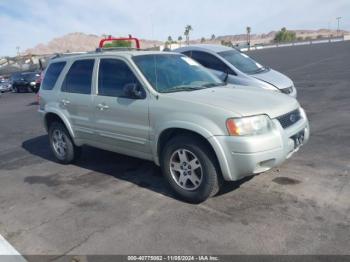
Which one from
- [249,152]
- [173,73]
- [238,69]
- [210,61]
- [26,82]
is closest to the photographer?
[249,152]

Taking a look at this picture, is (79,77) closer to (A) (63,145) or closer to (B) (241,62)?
(A) (63,145)

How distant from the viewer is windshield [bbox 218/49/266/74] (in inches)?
359

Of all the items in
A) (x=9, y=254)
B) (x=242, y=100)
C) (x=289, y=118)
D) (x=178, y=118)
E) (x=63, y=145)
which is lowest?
(x=9, y=254)

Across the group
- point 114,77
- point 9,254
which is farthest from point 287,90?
point 9,254

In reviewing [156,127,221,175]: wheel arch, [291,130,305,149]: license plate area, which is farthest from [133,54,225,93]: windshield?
[291,130,305,149]: license plate area

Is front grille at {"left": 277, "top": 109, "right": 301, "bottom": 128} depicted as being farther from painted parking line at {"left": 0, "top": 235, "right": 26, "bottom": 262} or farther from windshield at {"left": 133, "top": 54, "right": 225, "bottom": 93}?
painted parking line at {"left": 0, "top": 235, "right": 26, "bottom": 262}

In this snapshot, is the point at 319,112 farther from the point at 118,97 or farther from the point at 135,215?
the point at 135,215

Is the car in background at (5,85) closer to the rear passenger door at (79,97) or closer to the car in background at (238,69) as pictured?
the car in background at (238,69)

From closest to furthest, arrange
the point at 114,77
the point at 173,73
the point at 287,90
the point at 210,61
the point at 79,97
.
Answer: the point at 173,73
the point at 114,77
the point at 79,97
the point at 287,90
the point at 210,61

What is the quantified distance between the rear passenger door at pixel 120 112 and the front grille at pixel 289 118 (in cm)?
166

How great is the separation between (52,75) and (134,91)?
2478 mm

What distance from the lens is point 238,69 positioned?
888cm

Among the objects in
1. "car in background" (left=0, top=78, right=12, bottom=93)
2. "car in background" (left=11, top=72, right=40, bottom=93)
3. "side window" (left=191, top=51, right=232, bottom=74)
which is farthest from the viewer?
"car in background" (left=0, top=78, right=12, bottom=93)

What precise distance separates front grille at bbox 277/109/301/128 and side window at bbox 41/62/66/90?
12.5 ft
